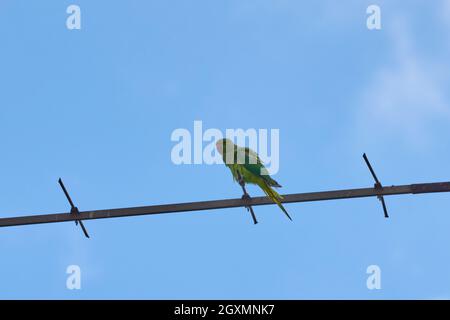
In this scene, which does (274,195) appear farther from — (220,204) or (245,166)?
(245,166)

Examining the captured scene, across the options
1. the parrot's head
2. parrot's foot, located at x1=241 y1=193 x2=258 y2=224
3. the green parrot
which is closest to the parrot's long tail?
the green parrot

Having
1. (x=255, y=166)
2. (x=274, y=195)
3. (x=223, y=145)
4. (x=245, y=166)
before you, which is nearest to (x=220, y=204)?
(x=274, y=195)

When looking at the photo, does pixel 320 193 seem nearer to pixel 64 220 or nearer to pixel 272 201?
pixel 272 201

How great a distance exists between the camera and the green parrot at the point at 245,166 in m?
14.3

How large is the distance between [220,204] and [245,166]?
9.32ft

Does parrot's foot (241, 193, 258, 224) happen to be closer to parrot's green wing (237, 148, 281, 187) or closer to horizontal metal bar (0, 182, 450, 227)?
horizontal metal bar (0, 182, 450, 227)

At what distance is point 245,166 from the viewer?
50.1 feet

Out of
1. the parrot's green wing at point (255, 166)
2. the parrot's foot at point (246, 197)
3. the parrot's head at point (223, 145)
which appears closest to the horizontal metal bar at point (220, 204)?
the parrot's foot at point (246, 197)

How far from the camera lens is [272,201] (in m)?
12.8

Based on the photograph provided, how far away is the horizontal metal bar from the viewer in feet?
40.1

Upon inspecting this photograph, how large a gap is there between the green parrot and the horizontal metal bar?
1210mm
